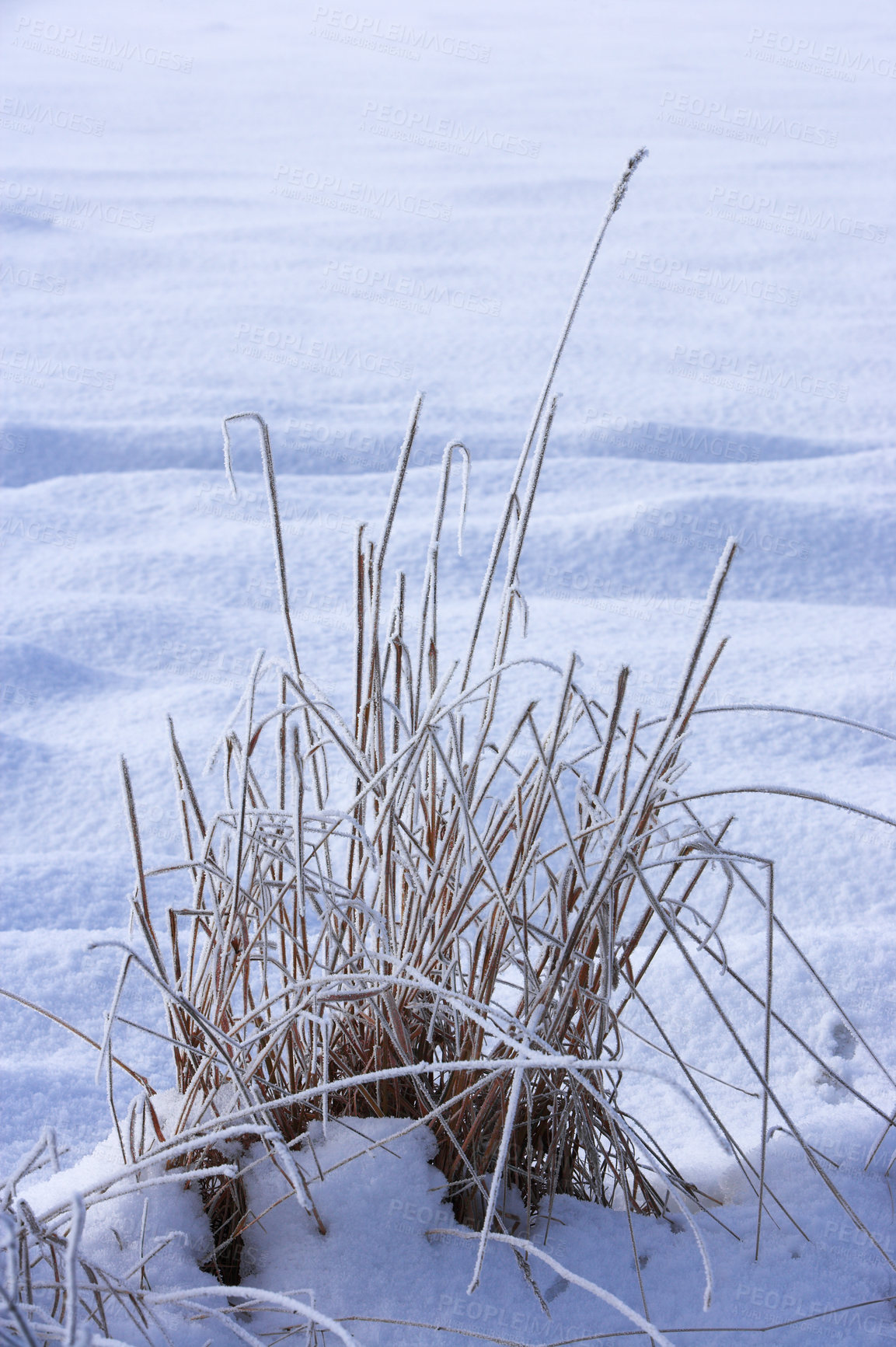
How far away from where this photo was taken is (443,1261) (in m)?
0.65

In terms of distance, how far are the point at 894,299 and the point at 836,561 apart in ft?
6.62

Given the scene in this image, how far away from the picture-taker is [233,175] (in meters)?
5.39

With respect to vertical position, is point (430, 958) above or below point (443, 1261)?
above

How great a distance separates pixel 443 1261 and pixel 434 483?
2.20 meters

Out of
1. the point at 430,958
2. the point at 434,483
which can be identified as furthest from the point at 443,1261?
the point at 434,483

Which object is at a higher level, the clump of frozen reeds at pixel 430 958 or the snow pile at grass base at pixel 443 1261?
the clump of frozen reeds at pixel 430 958

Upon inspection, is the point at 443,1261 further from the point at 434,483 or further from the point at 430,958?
the point at 434,483

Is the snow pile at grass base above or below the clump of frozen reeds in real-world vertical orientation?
below

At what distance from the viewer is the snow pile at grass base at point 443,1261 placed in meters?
0.62

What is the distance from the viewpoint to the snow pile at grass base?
0.62 m

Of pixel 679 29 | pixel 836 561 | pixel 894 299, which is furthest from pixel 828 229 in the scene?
pixel 679 29

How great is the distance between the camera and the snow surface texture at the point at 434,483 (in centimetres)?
71

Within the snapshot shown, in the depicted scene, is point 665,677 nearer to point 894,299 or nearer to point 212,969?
point 212,969

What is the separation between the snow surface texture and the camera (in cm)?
71
